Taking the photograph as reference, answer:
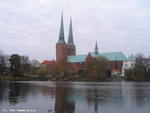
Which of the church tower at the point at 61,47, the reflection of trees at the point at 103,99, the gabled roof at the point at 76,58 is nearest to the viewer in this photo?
the reflection of trees at the point at 103,99

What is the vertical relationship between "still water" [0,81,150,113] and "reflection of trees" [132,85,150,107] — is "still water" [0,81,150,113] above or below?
above

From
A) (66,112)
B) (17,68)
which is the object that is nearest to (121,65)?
(17,68)

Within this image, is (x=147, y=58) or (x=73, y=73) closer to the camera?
(x=147, y=58)

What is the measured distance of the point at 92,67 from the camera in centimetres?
9688

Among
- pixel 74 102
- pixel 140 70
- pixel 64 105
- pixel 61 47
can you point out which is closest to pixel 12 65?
pixel 140 70

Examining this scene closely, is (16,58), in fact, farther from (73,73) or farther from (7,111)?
(7,111)

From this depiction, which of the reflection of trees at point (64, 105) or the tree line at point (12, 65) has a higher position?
the tree line at point (12, 65)

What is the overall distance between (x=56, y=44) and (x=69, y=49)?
10.7 metres

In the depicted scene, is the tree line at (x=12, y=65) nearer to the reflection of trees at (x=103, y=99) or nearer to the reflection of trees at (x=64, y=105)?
the reflection of trees at (x=103, y=99)

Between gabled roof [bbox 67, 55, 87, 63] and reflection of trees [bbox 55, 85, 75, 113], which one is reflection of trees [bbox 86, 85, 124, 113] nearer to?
reflection of trees [bbox 55, 85, 75, 113]

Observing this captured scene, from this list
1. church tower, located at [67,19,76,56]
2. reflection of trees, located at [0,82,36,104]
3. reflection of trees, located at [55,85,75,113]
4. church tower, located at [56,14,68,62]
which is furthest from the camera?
church tower, located at [67,19,76,56]

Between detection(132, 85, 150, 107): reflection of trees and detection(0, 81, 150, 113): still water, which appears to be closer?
detection(0, 81, 150, 113): still water

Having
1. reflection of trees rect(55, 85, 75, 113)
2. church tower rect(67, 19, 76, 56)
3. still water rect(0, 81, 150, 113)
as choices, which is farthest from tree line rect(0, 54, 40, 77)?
reflection of trees rect(55, 85, 75, 113)

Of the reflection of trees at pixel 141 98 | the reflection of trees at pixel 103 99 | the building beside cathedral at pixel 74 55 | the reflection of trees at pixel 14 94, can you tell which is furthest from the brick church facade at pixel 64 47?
the reflection of trees at pixel 103 99
